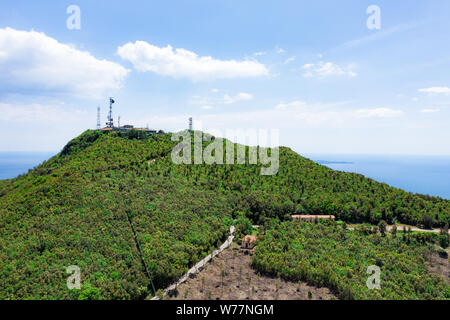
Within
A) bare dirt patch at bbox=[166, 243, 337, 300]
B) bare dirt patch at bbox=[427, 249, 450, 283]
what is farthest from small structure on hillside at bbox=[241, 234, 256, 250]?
bare dirt patch at bbox=[427, 249, 450, 283]

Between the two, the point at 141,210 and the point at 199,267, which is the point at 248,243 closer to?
the point at 199,267

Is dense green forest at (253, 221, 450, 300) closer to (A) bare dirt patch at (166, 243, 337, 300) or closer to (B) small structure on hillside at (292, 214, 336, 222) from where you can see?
(A) bare dirt patch at (166, 243, 337, 300)

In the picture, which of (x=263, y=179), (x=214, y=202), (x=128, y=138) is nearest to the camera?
(x=214, y=202)

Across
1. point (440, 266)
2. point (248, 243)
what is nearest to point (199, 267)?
point (248, 243)

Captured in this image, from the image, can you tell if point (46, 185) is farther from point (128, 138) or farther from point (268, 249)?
point (268, 249)

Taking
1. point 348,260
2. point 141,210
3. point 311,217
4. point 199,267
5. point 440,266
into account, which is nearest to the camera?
point 199,267

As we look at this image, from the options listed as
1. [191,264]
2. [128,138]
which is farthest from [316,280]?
[128,138]
